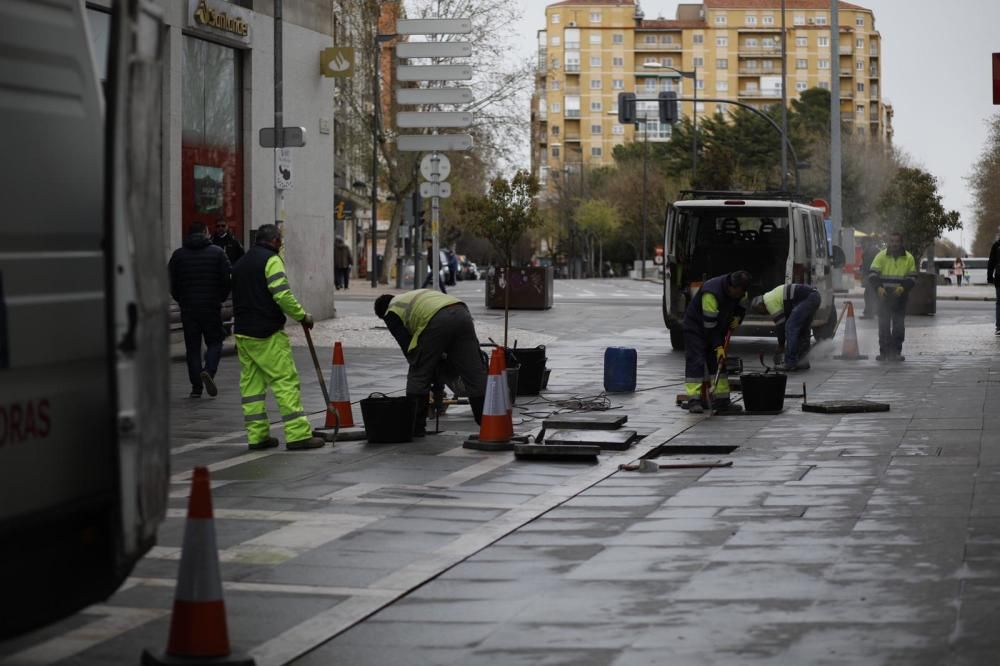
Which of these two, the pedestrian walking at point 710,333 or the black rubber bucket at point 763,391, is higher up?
the pedestrian walking at point 710,333

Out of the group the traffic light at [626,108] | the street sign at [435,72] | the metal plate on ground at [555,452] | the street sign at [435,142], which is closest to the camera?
the metal plate on ground at [555,452]

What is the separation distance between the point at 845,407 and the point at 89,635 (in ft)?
33.3

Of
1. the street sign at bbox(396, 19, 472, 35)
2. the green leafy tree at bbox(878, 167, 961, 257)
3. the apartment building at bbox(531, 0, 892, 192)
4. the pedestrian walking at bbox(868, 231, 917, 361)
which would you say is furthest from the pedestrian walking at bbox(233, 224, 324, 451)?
the apartment building at bbox(531, 0, 892, 192)

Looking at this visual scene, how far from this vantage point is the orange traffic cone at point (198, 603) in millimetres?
6133

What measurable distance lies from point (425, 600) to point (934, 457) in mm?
5820

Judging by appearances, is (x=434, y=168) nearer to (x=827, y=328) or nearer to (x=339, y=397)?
(x=827, y=328)

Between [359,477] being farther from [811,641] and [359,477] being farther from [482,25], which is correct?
[482,25]

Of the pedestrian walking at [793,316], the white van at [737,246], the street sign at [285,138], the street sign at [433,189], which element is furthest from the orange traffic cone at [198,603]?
the street sign at [433,189]

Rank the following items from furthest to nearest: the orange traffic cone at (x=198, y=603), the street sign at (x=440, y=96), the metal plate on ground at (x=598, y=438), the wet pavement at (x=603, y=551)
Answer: the street sign at (x=440, y=96)
the metal plate on ground at (x=598, y=438)
the wet pavement at (x=603, y=551)
the orange traffic cone at (x=198, y=603)

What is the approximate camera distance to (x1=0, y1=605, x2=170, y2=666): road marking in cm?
641

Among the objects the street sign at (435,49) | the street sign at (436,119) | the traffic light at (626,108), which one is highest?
the traffic light at (626,108)

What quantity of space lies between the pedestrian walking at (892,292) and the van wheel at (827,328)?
1.82 m

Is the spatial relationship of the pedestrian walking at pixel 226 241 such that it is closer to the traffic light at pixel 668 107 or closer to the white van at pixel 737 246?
the white van at pixel 737 246

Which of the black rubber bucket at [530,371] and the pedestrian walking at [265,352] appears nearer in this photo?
the pedestrian walking at [265,352]
